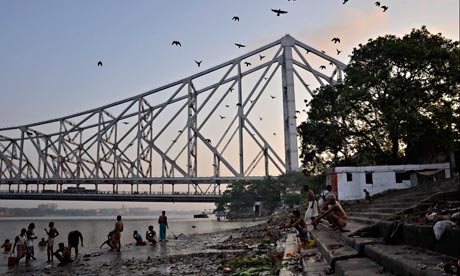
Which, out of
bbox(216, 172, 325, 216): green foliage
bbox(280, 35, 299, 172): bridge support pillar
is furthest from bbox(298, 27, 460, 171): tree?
bbox(280, 35, 299, 172): bridge support pillar

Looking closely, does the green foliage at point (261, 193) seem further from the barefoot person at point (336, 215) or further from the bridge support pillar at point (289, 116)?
the barefoot person at point (336, 215)

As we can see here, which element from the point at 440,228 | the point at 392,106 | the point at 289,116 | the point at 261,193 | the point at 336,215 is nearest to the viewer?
the point at 440,228

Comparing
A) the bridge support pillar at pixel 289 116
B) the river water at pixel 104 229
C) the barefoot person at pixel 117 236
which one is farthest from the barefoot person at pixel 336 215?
the bridge support pillar at pixel 289 116

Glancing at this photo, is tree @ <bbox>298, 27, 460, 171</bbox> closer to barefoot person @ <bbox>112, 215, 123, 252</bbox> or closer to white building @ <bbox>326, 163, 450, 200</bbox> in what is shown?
white building @ <bbox>326, 163, 450, 200</bbox>

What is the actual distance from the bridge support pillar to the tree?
28746 mm

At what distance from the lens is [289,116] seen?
53906mm

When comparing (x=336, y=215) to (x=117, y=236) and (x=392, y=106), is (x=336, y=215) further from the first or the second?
(x=392, y=106)

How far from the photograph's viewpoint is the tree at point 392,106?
19062mm

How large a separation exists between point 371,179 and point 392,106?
3.86 meters

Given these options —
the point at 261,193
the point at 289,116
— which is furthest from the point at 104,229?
the point at 289,116

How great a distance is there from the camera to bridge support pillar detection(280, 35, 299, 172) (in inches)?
2104

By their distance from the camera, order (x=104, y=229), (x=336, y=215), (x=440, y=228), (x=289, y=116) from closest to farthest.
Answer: (x=440, y=228) → (x=336, y=215) → (x=104, y=229) → (x=289, y=116)

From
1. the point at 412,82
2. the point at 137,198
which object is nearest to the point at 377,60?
the point at 412,82

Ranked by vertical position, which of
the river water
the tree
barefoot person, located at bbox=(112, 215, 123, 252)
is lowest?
the river water
